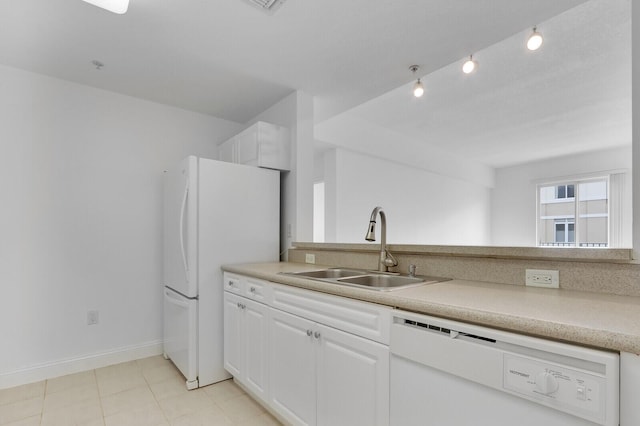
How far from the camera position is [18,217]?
8.05ft

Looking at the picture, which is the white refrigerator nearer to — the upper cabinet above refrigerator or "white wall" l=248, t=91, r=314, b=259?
the upper cabinet above refrigerator

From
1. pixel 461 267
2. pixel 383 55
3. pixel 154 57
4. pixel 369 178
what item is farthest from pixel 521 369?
pixel 369 178

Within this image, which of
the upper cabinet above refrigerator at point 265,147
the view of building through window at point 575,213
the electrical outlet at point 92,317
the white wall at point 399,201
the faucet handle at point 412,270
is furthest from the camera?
the view of building through window at point 575,213

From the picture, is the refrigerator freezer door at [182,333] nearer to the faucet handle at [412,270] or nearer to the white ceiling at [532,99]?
the faucet handle at [412,270]

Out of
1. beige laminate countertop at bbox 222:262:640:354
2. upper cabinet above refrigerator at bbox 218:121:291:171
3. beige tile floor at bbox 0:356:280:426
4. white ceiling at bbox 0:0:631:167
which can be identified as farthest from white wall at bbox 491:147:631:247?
beige tile floor at bbox 0:356:280:426

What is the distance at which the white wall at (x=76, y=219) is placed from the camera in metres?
2.44

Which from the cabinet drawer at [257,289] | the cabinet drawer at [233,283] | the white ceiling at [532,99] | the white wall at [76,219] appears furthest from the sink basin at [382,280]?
the white wall at [76,219]

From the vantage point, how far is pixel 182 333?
249 cm

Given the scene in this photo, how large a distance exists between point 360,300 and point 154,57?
7.42 ft

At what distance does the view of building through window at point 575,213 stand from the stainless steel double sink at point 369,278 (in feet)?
21.2

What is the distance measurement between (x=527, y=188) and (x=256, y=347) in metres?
7.28

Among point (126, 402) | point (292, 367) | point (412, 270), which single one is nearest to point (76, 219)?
point (126, 402)

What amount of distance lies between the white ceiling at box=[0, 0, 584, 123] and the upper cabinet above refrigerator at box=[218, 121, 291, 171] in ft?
1.18

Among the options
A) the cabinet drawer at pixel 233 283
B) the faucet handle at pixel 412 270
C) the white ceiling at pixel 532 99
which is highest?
the white ceiling at pixel 532 99
